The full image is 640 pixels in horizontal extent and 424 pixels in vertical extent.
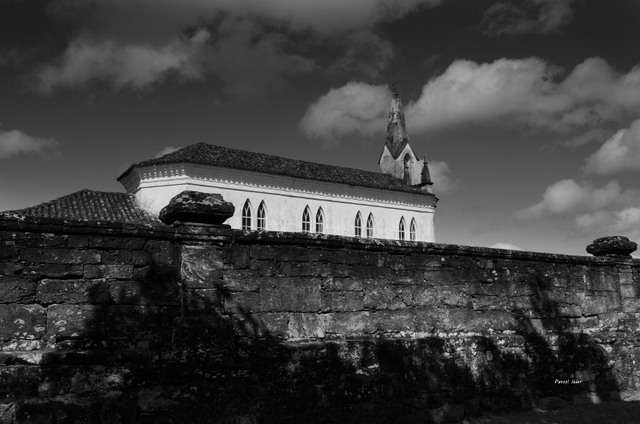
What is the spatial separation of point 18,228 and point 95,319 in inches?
43.8

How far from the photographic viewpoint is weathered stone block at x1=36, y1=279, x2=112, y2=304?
505 cm

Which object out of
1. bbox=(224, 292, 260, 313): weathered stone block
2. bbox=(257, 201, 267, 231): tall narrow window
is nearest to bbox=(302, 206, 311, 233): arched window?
bbox=(257, 201, 267, 231): tall narrow window

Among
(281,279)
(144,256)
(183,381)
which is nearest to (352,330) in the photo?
(281,279)

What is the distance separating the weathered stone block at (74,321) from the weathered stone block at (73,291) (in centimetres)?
7

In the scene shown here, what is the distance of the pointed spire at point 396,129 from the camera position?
46938 millimetres

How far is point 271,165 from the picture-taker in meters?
31.6

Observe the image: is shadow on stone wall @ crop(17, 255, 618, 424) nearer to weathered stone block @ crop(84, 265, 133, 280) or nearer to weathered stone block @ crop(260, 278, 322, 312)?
weathered stone block @ crop(84, 265, 133, 280)

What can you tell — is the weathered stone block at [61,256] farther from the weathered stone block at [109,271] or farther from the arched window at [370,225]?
the arched window at [370,225]

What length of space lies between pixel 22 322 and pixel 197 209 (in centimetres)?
197

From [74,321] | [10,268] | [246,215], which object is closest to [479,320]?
[74,321]

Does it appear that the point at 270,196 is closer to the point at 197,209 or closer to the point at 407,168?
the point at 407,168

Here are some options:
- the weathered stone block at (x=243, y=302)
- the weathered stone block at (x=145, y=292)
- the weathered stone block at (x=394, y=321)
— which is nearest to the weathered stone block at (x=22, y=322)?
the weathered stone block at (x=145, y=292)

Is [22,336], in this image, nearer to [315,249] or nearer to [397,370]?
[315,249]

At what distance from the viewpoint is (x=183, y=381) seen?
5348 millimetres
